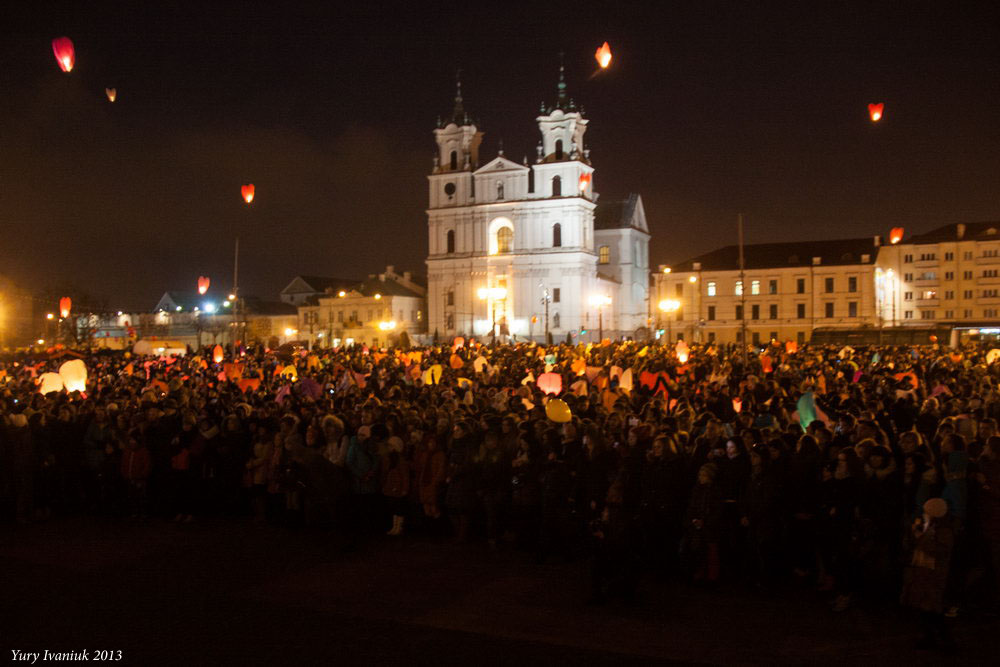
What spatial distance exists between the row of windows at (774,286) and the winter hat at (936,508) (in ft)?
222

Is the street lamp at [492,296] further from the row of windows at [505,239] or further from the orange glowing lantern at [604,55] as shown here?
the orange glowing lantern at [604,55]

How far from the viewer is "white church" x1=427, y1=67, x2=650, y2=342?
7238 cm

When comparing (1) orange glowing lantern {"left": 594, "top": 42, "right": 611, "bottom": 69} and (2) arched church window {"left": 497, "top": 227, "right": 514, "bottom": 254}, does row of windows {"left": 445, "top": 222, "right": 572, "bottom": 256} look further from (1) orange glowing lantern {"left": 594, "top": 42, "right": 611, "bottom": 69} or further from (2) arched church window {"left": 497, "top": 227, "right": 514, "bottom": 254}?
(1) orange glowing lantern {"left": 594, "top": 42, "right": 611, "bottom": 69}

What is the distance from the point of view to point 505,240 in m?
75.6

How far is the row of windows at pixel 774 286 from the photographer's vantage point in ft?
238

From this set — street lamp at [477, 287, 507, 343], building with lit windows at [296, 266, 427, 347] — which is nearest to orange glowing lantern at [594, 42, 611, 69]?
street lamp at [477, 287, 507, 343]

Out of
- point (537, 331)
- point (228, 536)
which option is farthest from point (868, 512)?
point (537, 331)

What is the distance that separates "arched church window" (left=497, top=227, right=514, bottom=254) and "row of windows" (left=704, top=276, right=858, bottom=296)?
16.0m

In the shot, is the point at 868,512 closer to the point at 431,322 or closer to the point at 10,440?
the point at 10,440

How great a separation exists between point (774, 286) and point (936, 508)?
72.3 meters

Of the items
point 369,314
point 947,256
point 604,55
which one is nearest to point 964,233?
point 947,256

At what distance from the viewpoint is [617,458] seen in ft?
28.6

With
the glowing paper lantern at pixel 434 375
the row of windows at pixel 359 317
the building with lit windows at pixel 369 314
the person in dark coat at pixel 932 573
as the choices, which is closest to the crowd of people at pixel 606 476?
the person in dark coat at pixel 932 573

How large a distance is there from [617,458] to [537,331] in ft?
209
